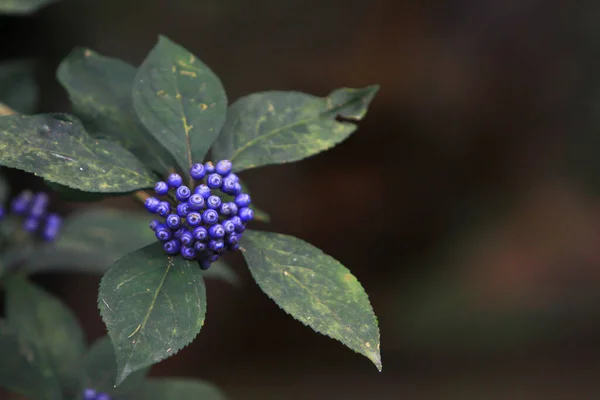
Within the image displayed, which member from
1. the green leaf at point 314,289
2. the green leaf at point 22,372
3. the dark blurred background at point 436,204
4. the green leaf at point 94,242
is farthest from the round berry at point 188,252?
the dark blurred background at point 436,204

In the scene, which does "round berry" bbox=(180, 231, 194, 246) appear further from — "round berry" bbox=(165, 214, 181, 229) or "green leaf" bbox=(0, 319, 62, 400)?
"green leaf" bbox=(0, 319, 62, 400)

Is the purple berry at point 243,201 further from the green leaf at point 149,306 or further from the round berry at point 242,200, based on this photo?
the green leaf at point 149,306

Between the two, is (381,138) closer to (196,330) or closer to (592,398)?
(592,398)

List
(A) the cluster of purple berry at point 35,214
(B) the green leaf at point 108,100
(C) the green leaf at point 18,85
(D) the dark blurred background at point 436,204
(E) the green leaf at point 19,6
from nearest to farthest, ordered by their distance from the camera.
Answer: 1. (B) the green leaf at point 108,100
2. (E) the green leaf at point 19,6
3. (C) the green leaf at point 18,85
4. (A) the cluster of purple berry at point 35,214
5. (D) the dark blurred background at point 436,204

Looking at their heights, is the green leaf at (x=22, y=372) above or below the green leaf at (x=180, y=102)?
below

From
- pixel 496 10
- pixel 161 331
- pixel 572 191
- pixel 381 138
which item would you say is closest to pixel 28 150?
pixel 161 331

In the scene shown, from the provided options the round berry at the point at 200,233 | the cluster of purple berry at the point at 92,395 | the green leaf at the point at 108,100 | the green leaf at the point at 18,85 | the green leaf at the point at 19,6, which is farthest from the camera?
the green leaf at the point at 18,85

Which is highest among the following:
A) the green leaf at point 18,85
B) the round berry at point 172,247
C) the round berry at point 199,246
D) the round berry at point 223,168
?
the round berry at point 223,168

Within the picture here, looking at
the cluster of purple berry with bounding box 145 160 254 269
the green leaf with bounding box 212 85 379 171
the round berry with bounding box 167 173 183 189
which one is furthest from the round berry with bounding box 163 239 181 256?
the green leaf with bounding box 212 85 379 171
